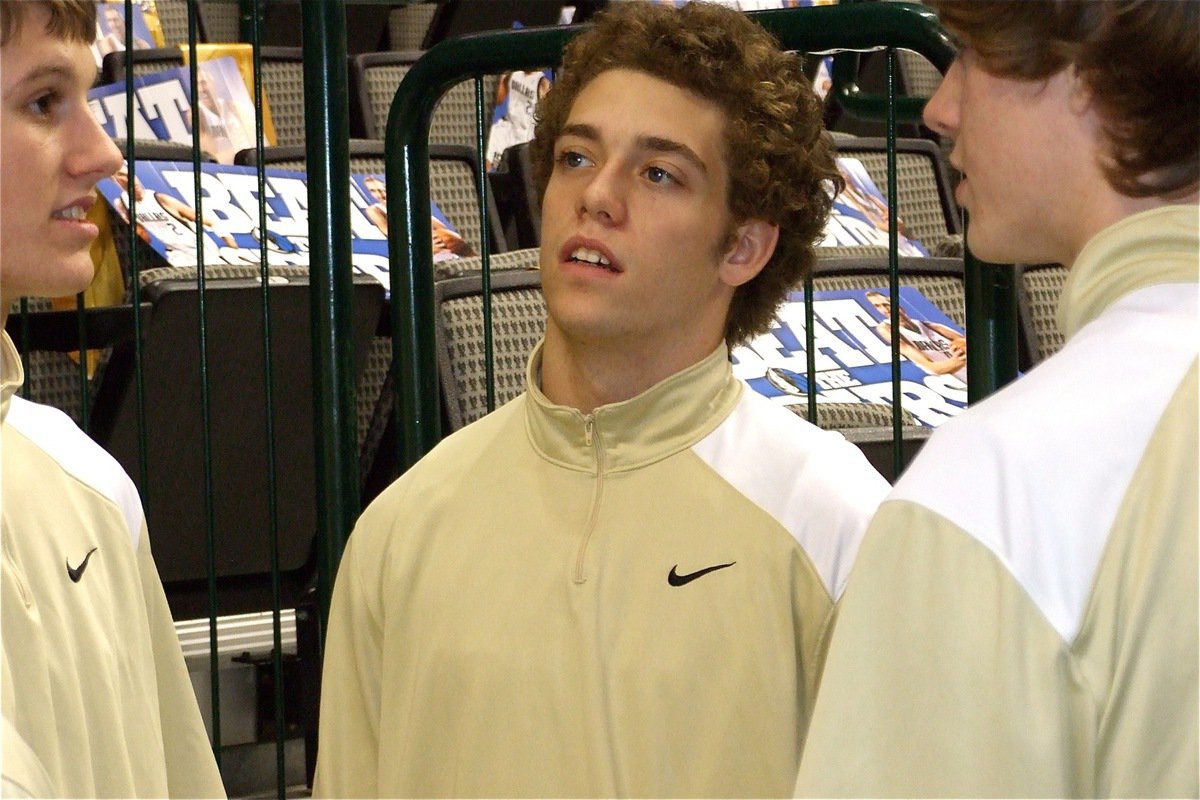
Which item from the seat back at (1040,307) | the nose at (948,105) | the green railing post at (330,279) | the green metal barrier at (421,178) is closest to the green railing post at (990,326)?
the green metal barrier at (421,178)

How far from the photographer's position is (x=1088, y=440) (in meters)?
0.92

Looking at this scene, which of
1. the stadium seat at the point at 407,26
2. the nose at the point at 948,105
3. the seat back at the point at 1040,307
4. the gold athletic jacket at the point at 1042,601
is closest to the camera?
the gold athletic jacket at the point at 1042,601

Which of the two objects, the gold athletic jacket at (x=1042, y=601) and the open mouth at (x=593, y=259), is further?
the open mouth at (x=593, y=259)

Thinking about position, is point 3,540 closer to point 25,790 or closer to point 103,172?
point 25,790

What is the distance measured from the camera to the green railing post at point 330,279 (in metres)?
2.04

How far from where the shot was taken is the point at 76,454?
1.50 meters

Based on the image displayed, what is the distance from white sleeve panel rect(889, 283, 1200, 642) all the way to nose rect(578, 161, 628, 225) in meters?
0.68

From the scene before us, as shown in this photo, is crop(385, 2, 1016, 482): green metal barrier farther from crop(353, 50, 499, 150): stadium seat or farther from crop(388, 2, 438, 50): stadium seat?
crop(388, 2, 438, 50): stadium seat

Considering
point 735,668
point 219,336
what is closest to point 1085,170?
point 735,668

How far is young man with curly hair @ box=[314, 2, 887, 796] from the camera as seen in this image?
1433mm

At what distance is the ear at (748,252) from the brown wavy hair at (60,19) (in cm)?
67

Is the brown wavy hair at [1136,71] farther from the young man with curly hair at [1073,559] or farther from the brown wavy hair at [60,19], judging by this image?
the brown wavy hair at [60,19]

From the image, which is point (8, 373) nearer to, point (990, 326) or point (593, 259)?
point (593, 259)

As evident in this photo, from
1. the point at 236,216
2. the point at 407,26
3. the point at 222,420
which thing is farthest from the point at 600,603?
the point at 407,26
